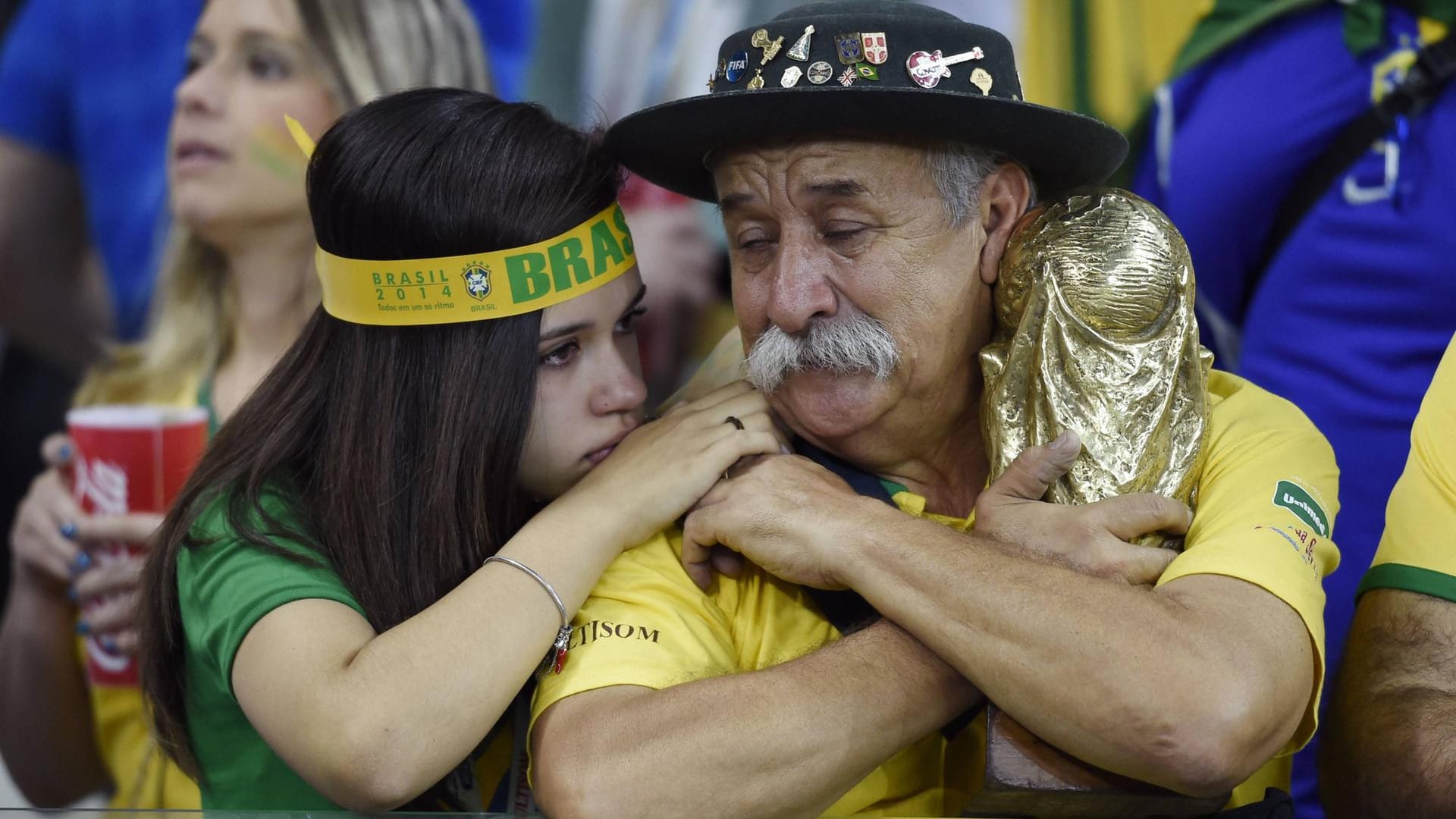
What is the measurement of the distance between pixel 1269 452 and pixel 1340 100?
1386 millimetres

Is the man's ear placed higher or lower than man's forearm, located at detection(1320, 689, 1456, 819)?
higher

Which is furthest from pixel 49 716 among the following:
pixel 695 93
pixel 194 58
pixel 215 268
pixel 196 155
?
pixel 695 93

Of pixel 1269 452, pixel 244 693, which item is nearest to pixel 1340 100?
pixel 1269 452

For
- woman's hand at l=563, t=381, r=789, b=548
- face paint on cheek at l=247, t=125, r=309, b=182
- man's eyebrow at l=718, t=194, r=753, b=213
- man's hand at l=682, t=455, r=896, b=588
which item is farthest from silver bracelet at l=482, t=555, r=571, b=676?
face paint on cheek at l=247, t=125, r=309, b=182

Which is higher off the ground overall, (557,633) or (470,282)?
(470,282)

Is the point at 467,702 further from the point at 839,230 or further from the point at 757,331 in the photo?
the point at 839,230

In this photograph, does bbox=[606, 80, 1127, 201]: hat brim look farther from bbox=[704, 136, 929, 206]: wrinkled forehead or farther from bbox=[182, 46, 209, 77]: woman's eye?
bbox=[182, 46, 209, 77]: woman's eye

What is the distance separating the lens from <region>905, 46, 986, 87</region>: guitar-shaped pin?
2275mm

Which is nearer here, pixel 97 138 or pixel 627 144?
pixel 627 144

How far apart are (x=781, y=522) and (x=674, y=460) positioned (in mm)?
228

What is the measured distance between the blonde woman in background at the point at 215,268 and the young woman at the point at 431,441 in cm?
125

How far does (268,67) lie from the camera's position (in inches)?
144

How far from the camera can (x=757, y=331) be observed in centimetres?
245

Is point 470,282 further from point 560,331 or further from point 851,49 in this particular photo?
point 851,49
